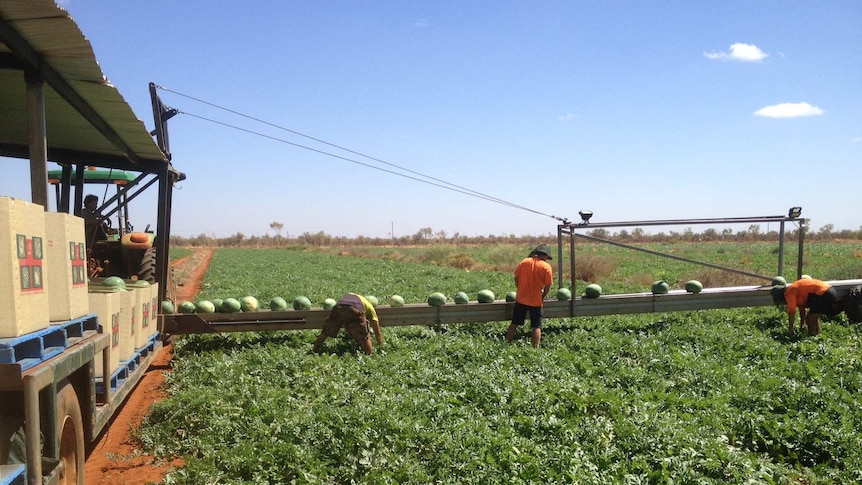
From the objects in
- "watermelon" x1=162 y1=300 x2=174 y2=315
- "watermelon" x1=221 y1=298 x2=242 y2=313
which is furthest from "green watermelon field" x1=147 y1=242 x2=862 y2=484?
"watermelon" x1=162 y1=300 x2=174 y2=315

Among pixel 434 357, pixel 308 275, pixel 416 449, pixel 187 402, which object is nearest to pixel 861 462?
pixel 416 449

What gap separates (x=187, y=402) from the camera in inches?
305

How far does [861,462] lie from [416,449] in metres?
4.28

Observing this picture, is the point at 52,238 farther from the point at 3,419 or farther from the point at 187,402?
the point at 187,402

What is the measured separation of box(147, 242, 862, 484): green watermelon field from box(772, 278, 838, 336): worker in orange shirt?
37 centimetres

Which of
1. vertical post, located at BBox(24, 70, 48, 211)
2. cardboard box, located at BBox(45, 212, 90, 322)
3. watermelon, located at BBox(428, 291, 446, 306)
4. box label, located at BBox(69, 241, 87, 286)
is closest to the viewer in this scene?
cardboard box, located at BBox(45, 212, 90, 322)

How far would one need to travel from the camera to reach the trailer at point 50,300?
3.43m

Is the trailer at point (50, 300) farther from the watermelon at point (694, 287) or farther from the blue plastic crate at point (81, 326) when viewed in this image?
the watermelon at point (694, 287)

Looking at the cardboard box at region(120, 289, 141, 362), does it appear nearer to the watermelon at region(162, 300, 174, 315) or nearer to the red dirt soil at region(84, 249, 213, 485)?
the red dirt soil at region(84, 249, 213, 485)

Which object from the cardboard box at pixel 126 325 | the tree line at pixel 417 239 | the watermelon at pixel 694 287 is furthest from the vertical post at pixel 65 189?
the tree line at pixel 417 239

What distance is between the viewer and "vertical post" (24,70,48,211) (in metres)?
5.09

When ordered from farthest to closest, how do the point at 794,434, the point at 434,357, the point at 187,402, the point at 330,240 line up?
the point at 330,240, the point at 434,357, the point at 187,402, the point at 794,434

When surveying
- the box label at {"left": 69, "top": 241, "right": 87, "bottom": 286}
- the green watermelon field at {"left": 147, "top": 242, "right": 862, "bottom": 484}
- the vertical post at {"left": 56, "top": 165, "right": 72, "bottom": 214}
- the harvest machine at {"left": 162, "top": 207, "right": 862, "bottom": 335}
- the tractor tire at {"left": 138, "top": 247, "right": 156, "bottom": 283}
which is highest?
the vertical post at {"left": 56, "top": 165, "right": 72, "bottom": 214}

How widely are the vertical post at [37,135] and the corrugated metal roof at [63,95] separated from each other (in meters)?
0.11
